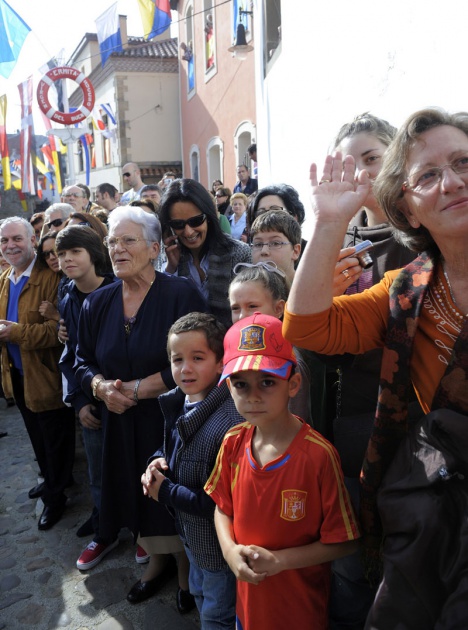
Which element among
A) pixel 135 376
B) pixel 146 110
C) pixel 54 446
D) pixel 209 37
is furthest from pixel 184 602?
pixel 146 110

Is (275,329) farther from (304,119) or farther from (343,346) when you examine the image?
(304,119)

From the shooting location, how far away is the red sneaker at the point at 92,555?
3.07 meters

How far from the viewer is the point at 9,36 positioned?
9.83 meters

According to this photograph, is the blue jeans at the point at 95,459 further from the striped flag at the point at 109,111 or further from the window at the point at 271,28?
the striped flag at the point at 109,111

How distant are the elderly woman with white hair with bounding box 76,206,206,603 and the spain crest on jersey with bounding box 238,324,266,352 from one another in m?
0.98

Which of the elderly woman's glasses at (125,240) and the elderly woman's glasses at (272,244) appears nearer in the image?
the elderly woman's glasses at (272,244)

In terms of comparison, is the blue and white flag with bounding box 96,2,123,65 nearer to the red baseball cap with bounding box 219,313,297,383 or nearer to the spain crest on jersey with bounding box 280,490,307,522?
the red baseball cap with bounding box 219,313,297,383

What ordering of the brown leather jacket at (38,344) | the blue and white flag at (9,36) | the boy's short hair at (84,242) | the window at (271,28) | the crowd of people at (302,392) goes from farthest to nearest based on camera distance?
the blue and white flag at (9,36) → the window at (271,28) → the brown leather jacket at (38,344) → the boy's short hair at (84,242) → the crowd of people at (302,392)

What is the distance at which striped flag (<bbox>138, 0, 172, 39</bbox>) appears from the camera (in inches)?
410

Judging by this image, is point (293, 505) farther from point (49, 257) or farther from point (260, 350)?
point (49, 257)

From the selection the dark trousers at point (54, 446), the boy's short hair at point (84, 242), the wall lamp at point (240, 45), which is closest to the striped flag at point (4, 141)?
the wall lamp at point (240, 45)

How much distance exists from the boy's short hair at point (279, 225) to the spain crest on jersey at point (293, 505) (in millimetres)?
1390

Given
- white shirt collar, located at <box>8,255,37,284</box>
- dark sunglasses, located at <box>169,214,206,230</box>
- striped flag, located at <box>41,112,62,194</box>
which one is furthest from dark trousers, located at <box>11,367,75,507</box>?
striped flag, located at <box>41,112,62,194</box>

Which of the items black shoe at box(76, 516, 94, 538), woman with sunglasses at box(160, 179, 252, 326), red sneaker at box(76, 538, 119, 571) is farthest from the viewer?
black shoe at box(76, 516, 94, 538)
